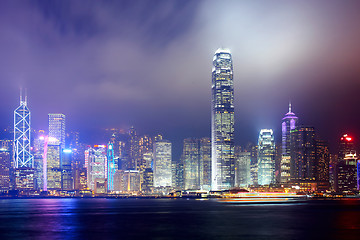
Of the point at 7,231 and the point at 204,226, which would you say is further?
the point at 204,226

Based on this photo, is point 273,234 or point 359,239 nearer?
point 359,239

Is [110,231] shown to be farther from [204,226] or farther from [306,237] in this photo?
[306,237]

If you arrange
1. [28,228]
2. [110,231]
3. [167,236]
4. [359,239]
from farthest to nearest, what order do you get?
1. [28,228]
2. [110,231]
3. [167,236]
4. [359,239]

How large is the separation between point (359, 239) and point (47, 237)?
50.2 meters

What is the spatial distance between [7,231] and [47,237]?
564 inches

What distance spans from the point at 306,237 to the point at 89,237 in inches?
1402

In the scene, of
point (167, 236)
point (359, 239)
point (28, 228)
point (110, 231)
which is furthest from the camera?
point (28, 228)

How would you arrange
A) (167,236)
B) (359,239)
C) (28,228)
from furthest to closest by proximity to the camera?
(28,228)
(167,236)
(359,239)

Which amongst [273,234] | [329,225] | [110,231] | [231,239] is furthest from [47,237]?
[329,225]

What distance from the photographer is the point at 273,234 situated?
85.6 meters

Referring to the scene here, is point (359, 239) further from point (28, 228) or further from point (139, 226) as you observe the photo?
point (28, 228)

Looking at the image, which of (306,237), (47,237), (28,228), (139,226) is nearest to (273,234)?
(306,237)

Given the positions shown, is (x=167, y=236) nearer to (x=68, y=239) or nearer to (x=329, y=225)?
(x=68, y=239)

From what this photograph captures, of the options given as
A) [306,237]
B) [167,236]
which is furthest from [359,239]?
[167,236]
